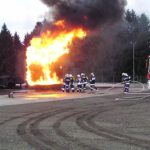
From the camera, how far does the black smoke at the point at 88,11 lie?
38.0 meters

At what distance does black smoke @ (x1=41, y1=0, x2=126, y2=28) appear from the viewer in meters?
38.0

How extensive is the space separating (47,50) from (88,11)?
518cm

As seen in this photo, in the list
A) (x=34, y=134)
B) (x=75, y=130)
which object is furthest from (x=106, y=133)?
(x=34, y=134)

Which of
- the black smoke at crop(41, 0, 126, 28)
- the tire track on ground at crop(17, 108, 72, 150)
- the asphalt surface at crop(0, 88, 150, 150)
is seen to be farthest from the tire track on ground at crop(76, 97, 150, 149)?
the black smoke at crop(41, 0, 126, 28)

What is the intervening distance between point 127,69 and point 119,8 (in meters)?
50.4

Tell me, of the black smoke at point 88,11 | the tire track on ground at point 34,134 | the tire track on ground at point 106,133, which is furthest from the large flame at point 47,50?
the tire track on ground at point 106,133

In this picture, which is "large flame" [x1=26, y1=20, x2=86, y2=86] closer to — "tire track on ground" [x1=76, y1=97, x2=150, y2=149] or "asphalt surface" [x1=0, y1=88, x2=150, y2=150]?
"asphalt surface" [x1=0, y1=88, x2=150, y2=150]

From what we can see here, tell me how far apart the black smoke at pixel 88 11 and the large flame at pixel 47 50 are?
0.71 m

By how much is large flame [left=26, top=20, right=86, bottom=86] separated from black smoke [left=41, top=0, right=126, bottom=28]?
706 mm

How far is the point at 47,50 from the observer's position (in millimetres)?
41312

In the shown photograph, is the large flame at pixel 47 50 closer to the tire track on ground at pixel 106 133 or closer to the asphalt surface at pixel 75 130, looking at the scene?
the asphalt surface at pixel 75 130

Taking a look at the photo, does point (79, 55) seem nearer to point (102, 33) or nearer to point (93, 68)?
point (93, 68)

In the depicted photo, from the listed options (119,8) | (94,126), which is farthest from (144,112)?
(119,8)

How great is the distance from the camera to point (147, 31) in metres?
82.2
